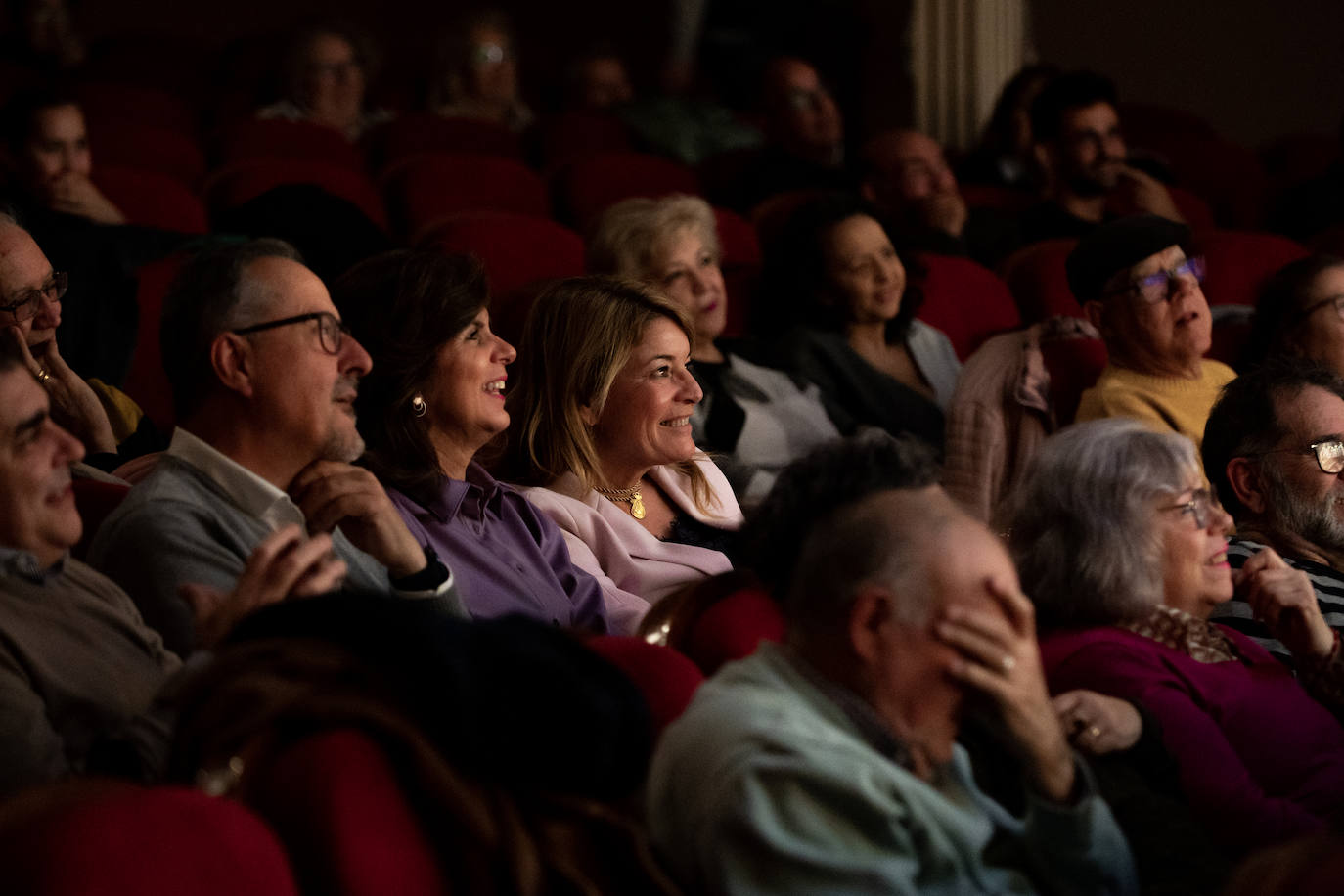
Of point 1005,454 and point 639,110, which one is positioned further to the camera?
point 639,110

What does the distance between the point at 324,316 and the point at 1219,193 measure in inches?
141

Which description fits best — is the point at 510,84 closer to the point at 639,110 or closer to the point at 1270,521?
the point at 639,110

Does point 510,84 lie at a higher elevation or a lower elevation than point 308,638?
lower

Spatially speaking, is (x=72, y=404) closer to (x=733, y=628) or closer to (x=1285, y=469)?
(x=733, y=628)

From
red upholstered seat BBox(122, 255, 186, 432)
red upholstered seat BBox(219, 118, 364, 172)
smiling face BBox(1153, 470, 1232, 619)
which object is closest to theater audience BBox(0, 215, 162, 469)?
red upholstered seat BBox(122, 255, 186, 432)

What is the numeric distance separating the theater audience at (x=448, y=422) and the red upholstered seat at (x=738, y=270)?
57.0 inches

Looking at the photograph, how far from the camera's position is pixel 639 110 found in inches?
187

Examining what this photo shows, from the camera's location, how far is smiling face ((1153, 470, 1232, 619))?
172 cm

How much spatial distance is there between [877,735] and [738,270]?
2439mm

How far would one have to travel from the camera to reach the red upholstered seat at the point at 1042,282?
135 inches

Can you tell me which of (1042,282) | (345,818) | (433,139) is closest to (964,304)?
(1042,282)

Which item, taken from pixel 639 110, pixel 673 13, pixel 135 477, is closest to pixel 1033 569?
pixel 135 477

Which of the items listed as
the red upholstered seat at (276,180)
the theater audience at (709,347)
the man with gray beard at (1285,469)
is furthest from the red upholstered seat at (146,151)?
the man with gray beard at (1285,469)

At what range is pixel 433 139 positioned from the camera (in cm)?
422
